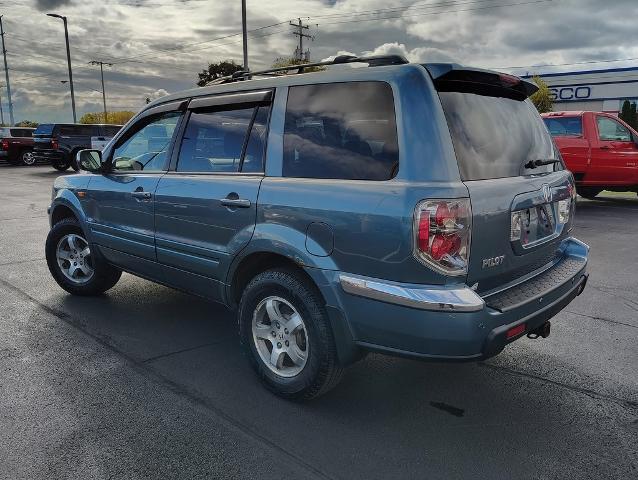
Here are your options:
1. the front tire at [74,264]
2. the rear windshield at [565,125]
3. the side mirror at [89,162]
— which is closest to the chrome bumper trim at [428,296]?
the side mirror at [89,162]

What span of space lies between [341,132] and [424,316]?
109cm

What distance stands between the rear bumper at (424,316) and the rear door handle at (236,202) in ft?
2.21

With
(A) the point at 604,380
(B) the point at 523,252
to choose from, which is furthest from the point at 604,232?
(B) the point at 523,252

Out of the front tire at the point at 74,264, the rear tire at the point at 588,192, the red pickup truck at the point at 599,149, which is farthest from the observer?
the rear tire at the point at 588,192

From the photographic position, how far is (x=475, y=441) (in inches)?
112

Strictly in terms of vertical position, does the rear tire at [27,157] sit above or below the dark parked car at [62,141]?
below

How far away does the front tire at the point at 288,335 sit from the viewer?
3016 millimetres

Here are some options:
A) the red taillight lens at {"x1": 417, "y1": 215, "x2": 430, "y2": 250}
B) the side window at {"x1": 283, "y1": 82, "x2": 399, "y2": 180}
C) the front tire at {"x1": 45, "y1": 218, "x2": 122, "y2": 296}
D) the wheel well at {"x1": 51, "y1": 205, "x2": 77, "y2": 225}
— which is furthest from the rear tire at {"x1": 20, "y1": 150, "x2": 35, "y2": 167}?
the red taillight lens at {"x1": 417, "y1": 215, "x2": 430, "y2": 250}

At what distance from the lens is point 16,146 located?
26844mm

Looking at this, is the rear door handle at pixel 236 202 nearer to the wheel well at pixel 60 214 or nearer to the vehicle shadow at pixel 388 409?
the vehicle shadow at pixel 388 409

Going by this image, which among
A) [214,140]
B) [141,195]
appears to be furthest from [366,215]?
[141,195]

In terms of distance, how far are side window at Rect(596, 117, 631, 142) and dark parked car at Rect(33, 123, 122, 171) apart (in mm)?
18794

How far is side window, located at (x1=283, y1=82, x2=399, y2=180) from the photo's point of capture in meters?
2.81

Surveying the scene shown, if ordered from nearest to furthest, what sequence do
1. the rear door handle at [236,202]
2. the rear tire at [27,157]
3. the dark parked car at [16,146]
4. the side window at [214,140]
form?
the rear door handle at [236,202] < the side window at [214,140] < the dark parked car at [16,146] < the rear tire at [27,157]
